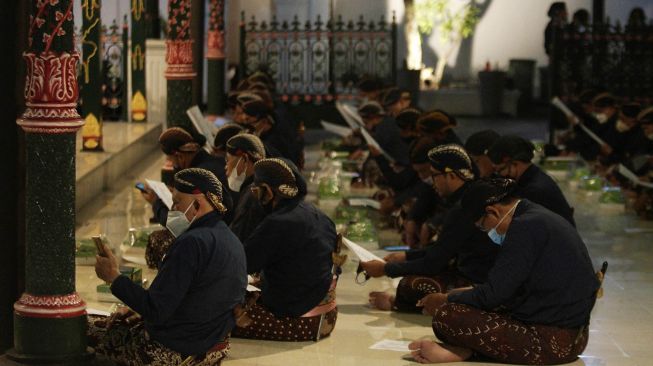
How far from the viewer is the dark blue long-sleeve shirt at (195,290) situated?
6691 millimetres

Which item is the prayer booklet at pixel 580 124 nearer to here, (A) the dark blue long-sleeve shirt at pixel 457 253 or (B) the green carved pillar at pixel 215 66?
(B) the green carved pillar at pixel 215 66

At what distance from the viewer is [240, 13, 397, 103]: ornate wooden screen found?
20.7 m

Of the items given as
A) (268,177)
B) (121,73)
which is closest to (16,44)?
(268,177)

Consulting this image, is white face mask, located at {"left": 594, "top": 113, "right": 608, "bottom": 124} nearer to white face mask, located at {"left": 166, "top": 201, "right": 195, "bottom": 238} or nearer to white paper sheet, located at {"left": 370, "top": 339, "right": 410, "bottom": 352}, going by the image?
white paper sheet, located at {"left": 370, "top": 339, "right": 410, "bottom": 352}

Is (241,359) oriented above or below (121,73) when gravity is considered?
below

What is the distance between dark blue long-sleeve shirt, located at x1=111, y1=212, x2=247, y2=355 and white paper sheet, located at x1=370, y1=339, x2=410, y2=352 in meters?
1.42

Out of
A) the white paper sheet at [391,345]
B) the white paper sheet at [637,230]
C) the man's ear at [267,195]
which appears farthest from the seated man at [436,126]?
the man's ear at [267,195]

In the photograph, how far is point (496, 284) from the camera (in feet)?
24.4

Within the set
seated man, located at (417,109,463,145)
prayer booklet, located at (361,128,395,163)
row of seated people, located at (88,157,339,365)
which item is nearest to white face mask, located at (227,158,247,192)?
row of seated people, located at (88,157,339,365)

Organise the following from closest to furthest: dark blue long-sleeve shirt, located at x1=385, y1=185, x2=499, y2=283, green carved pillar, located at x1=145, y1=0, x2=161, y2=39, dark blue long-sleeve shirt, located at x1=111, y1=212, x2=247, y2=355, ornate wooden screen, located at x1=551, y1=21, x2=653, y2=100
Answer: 1. dark blue long-sleeve shirt, located at x1=111, y1=212, x2=247, y2=355
2. dark blue long-sleeve shirt, located at x1=385, y1=185, x2=499, y2=283
3. green carved pillar, located at x1=145, y1=0, x2=161, y2=39
4. ornate wooden screen, located at x1=551, y1=21, x2=653, y2=100

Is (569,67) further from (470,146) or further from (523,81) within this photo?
(470,146)

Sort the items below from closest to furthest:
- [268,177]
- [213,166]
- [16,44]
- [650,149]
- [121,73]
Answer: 1. [16,44]
2. [268,177]
3. [213,166]
4. [650,149]
5. [121,73]

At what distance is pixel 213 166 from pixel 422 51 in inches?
645

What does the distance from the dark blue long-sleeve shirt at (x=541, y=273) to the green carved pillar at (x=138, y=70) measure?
32.9 feet
